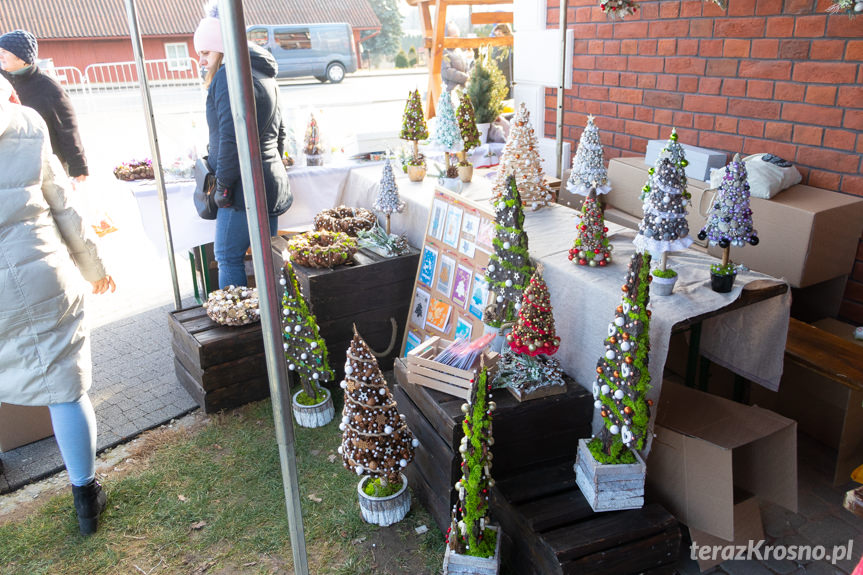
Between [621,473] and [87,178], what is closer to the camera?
[621,473]

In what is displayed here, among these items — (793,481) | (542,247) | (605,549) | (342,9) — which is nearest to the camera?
(605,549)

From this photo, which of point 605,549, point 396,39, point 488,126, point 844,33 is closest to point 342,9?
point 396,39

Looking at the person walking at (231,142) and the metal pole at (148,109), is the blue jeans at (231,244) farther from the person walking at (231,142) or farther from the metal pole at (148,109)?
the metal pole at (148,109)

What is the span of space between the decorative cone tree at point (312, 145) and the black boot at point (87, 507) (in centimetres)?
289

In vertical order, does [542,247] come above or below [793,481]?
above

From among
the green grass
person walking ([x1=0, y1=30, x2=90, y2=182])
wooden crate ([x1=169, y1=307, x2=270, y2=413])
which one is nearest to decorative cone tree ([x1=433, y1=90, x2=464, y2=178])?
wooden crate ([x1=169, y1=307, x2=270, y2=413])

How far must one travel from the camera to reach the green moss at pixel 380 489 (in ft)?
9.23

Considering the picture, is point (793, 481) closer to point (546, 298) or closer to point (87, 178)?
point (546, 298)

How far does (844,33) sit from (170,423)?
4.34 meters

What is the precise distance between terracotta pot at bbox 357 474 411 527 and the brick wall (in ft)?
9.20

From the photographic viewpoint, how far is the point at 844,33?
3387mm

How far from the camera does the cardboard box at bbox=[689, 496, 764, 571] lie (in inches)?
99.6

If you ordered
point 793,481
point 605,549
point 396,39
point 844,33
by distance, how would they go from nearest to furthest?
point 605,549
point 793,481
point 844,33
point 396,39

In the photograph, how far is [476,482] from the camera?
222 centimetres
